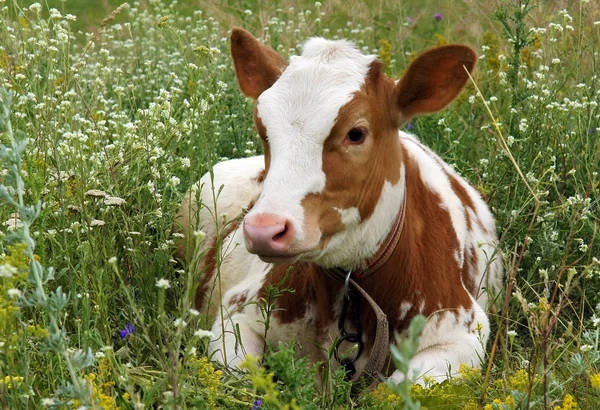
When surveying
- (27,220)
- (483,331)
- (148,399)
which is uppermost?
(27,220)

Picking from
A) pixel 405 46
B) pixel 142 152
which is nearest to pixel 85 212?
pixel 142 152

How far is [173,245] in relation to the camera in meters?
4.78

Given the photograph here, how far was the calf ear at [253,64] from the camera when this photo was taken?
15.8 ft

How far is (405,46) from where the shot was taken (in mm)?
8797

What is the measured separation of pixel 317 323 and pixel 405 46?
4781mm

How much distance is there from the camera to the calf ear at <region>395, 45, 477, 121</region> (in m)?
4.34

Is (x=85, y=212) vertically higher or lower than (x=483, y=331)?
higher

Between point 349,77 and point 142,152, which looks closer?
point 349,77

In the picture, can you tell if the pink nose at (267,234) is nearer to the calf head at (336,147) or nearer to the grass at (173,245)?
the calf head at (336,147)

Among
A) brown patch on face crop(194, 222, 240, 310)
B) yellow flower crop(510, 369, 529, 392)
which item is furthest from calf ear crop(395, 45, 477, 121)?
brown patch on face crop(194, 222, 240, 310)

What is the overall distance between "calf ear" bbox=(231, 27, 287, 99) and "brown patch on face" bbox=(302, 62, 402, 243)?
0.67 m

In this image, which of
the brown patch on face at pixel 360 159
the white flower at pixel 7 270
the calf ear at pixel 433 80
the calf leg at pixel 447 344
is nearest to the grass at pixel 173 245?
the white flower at pixel 7 270

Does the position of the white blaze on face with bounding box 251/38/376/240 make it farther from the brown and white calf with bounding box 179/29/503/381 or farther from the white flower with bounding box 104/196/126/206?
the white flower with bounding box 104/196/126/206

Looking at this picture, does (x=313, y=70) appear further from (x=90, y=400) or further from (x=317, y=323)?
(x=90, y=400)
